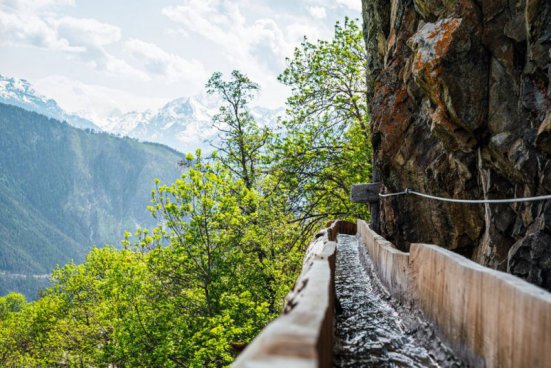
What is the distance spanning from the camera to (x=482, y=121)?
5523 millimetres

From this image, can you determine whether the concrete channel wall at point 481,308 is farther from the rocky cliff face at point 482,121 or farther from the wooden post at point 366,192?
the wooden post at point 366,192

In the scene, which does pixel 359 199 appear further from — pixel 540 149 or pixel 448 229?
pixel 540 149

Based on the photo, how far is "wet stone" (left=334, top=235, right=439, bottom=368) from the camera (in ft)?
10.1

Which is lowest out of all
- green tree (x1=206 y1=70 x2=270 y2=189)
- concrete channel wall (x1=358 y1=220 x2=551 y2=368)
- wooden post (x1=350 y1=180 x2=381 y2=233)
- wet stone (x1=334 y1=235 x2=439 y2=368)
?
wet stone (x1=334 y1=235 x2=439 y2=368)

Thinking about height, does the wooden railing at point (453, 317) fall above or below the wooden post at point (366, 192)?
below

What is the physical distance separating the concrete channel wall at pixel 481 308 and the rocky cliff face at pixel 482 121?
5.12 ft

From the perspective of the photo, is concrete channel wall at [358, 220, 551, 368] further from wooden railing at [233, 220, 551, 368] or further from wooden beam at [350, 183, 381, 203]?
wooden beam at [350, 183, 381, 203]

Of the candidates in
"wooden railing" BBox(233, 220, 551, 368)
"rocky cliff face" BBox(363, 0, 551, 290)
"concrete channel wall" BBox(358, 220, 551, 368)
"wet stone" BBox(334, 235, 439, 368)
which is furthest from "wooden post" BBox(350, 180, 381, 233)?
"wooden railing" BBox(233, 220, 551, 368)

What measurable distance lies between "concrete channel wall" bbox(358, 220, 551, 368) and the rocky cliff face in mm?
1560

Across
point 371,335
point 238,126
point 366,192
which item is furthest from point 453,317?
point 238,126

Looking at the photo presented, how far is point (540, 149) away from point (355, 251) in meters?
5.92

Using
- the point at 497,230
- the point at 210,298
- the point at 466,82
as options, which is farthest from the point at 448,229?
the point at 210,298

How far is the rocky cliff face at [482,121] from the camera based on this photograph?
173 inches

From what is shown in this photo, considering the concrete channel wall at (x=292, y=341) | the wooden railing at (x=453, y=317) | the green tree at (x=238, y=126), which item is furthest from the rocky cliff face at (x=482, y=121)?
the green tree at (x=238, y=126)
